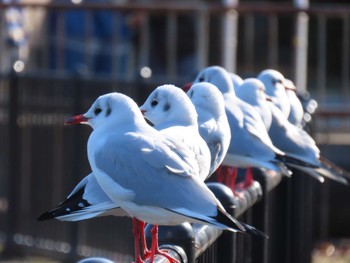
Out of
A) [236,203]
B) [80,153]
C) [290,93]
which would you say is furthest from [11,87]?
[236,203]

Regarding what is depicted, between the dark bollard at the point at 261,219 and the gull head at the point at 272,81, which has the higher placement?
the gull head at the point at 272,81

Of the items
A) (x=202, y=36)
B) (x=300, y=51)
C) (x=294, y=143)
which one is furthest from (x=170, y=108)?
(x=202, y=36)

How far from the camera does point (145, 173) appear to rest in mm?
3230

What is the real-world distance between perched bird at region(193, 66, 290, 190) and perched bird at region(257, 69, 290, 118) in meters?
0.72

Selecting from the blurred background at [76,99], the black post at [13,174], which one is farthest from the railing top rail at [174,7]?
the black post at [13,174]

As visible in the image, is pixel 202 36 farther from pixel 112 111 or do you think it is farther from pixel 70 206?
pixel 70 206

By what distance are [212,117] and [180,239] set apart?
37.6 inches

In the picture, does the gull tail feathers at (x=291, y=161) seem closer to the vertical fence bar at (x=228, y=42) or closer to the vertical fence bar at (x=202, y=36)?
the vertical fence bar at (x=202, y=36)

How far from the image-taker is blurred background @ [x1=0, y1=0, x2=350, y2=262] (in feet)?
28.6

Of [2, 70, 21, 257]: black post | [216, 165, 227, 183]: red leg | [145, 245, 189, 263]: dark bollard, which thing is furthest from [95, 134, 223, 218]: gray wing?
[2, 70, 21, 257]: black post

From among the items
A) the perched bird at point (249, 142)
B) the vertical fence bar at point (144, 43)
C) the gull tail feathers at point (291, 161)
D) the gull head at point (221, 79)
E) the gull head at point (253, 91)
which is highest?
the gull head at point (221, 79)

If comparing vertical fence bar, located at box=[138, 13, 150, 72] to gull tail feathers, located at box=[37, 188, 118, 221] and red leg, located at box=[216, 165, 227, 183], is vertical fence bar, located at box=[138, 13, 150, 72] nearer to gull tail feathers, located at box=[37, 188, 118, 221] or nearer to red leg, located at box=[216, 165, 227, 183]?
red leg, located at box=[216, 165, 227, 183]

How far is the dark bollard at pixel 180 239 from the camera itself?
10.1 ft

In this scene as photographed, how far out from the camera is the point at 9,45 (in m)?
11.8
